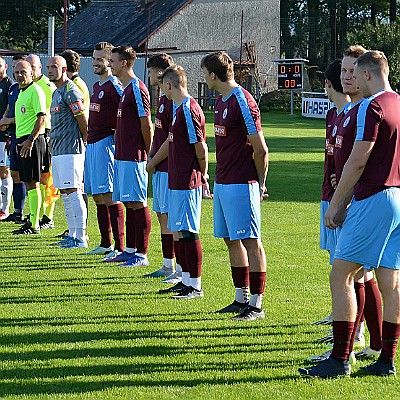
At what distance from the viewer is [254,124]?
789 centimetres

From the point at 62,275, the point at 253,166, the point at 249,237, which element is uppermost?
the point at 253,166

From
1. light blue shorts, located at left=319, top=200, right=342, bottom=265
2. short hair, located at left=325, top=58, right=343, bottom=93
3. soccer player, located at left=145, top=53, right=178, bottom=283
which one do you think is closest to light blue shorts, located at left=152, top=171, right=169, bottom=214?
soccer player, located at left=145, top=53, right=178, bottom=283

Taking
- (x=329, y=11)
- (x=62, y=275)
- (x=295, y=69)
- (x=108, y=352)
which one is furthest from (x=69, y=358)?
(x=329, y=11)

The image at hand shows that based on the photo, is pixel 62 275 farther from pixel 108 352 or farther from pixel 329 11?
pixel 329 11

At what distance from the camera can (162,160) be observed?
9875 millimetres

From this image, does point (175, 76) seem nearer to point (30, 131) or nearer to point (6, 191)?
point (30, 131)

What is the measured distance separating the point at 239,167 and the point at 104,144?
3.70m

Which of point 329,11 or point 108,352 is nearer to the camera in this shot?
point 108,352

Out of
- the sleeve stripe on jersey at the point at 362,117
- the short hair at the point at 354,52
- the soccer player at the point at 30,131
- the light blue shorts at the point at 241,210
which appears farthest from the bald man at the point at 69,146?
Result: the sleeve stripe on jersey at the point at 362,117

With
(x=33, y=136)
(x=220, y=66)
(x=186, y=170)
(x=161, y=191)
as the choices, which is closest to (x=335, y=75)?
(x=220, y=66)

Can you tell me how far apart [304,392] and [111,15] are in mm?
61949

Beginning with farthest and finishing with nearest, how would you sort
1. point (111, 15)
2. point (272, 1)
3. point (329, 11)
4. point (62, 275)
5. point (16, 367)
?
point (329, 11)
point (272, 1)
point (111, 15)
point (62, 275)
point (16, 367)

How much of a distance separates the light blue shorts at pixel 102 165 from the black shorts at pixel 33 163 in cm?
208

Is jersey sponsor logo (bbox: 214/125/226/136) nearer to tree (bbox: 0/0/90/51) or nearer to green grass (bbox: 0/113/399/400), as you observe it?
green grass (bbox: 0/113/399/400)
